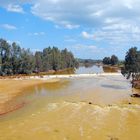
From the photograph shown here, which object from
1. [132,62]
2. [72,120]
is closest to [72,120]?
[72,120]

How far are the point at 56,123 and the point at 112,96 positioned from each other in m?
26.7

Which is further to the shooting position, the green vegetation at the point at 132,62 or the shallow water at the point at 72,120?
the green vegetation at the point at 132,62

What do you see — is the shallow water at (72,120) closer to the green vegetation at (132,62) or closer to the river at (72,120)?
the river at (72,120)

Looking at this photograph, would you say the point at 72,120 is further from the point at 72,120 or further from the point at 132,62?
the point at 132,62

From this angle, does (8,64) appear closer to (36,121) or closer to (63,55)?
(63,55)

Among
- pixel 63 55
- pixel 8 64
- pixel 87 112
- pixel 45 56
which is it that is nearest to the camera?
pixel 87 112

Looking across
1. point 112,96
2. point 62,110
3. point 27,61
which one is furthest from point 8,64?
point 62,110

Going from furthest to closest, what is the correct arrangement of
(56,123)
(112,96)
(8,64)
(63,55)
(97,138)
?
(63,55)
(8,64)
(112,96)
(56,123)
(97,138)

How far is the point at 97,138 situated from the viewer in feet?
95.1

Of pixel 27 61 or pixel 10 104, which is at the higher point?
pixel 27 61

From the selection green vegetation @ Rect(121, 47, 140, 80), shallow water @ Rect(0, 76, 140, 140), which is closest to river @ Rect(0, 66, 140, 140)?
shallow water @ Rect(0, 76, 140, 140)

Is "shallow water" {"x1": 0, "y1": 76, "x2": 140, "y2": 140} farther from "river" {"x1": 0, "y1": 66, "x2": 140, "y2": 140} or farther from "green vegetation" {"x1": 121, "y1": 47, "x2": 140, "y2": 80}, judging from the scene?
"green vegetation" {"x1": 121, "y1": 47, "x2": 140, "y2": 80}

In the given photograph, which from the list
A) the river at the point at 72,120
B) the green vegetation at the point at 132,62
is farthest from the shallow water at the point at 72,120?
the green vegetation at the point at 132,62

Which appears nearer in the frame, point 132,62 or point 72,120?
point 72,120
